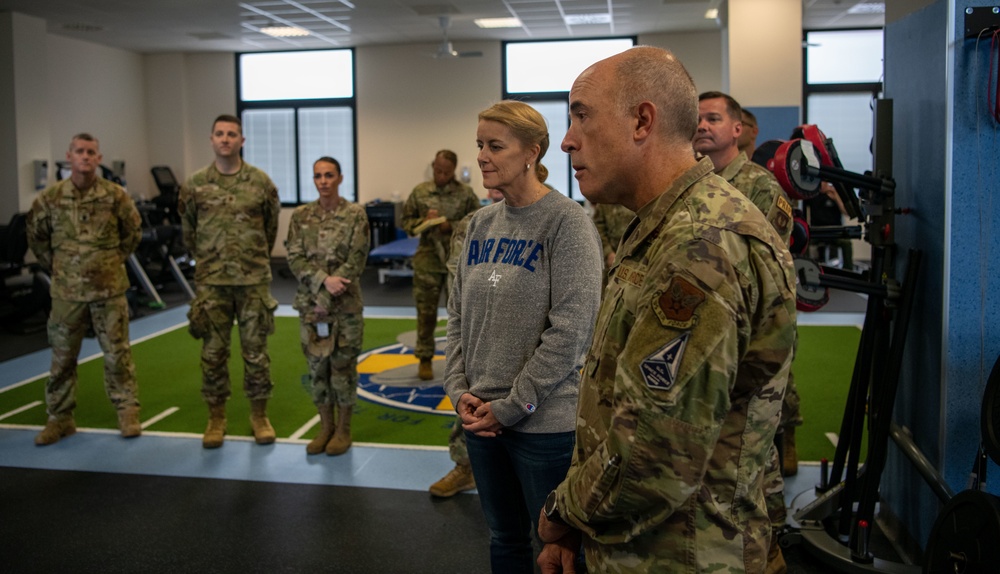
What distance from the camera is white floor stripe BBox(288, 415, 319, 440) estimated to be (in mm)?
4602

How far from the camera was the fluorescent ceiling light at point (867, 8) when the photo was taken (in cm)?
1030

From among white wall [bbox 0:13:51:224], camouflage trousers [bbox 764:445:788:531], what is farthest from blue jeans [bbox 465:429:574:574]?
white wall [bbox 0:13:51:224]

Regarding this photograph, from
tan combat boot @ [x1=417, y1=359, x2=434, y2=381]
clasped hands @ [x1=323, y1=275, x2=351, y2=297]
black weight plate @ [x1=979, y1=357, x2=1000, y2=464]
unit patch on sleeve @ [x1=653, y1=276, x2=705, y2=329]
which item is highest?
unit patch on sleeve @ [x1=653, y1=276, x2=705, y2=329]

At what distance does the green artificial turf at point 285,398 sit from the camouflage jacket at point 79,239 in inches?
35.6

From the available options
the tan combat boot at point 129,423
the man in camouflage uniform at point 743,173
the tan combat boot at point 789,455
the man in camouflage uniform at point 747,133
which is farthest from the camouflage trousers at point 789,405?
the tan combat boot at point 129,423

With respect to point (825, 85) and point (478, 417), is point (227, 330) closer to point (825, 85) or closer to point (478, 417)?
point (478, 417)

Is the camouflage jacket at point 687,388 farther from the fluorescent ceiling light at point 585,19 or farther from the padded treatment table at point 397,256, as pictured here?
the fluorescent ceiling light at point 585,19

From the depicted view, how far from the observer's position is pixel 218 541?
3.26 m

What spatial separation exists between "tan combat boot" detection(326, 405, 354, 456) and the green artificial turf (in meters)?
0.21

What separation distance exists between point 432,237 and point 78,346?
2314 mm

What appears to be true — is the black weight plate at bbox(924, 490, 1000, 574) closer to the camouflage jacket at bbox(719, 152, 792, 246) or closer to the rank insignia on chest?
the camouflage jacket at bbox(719, 152, 792, 246)

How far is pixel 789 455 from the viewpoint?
3.88m

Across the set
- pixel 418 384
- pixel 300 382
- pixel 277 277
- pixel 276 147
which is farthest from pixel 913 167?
pixel 276 147

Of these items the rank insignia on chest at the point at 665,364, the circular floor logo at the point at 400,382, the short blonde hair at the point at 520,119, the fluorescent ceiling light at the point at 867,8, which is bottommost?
the circular floor logo at the point at 400,382
